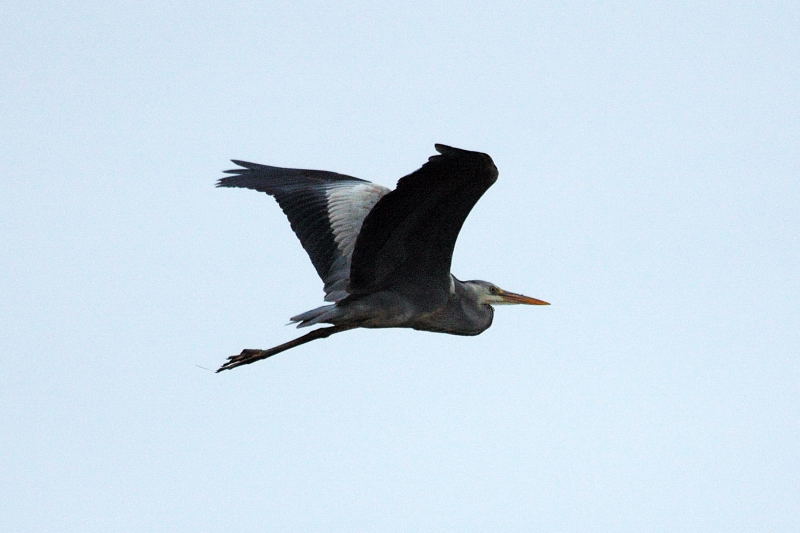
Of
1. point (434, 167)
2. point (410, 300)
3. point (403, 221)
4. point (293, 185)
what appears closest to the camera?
point (434, 167)

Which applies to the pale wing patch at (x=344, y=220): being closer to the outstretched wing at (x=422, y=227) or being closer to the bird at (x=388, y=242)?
the bird at (x=388, y=242)

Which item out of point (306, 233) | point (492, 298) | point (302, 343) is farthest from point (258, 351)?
point (492, 298)

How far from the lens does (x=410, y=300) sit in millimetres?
10695

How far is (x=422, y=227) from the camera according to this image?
395 inches

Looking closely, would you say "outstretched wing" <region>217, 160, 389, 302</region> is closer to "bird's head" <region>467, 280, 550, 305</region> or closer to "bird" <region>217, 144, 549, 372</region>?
"bird" <region>217, 144, 549, 372</region>

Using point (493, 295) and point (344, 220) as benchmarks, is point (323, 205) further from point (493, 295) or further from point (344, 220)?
point (493, 295)

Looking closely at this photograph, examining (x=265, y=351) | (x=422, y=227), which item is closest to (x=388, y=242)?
(x=422, y=227)

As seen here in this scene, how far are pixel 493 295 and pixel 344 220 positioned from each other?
4.88 feet

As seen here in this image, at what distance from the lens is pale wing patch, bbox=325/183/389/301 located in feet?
36.5

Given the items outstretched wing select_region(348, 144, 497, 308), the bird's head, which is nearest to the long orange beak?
the bird's head

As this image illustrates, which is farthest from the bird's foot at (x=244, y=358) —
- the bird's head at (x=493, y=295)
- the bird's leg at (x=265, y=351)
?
the bird's head at (x=493, y=295)

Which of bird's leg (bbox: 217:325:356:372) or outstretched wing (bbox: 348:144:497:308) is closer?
outstretched wing (bbox: 348:144:497:308)

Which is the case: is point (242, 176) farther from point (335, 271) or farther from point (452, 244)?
point (452, 244)

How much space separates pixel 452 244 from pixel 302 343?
164 cm
